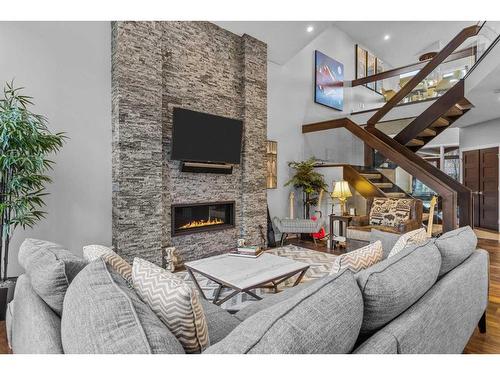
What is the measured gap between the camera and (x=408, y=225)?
383 centimetres

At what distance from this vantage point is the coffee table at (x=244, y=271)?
2.12 meters

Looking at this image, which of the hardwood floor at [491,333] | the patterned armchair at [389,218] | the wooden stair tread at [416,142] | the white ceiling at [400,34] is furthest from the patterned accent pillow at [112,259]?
the white ceiling at [400,34]

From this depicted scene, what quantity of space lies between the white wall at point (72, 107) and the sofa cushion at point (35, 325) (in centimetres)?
205

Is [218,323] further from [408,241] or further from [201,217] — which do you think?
[201,217]

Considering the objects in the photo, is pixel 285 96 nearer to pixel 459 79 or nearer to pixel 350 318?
pixel 459 79

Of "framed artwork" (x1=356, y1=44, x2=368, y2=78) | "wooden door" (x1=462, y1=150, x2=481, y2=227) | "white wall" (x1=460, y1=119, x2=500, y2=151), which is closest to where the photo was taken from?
"white wall" (x1=460, y1=119, x2=500, y2=151)

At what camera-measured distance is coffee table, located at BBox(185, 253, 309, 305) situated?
2123mm

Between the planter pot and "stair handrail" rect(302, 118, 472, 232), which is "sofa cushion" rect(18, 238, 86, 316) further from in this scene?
"stair handrail" rect(302, 118, 472, 232)

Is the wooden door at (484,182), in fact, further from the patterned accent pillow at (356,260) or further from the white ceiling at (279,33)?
the patterned accent pillow at (356,260)

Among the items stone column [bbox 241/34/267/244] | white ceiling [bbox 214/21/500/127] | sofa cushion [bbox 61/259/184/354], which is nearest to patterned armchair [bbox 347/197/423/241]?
stone column [bbox 241/34/267/244]

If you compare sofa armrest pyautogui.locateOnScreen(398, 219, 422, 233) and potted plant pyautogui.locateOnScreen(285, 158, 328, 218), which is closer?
sofa armrest pyautogui.locateOnScreen(398, 219, 422, 233)

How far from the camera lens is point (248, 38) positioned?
15.5 ft

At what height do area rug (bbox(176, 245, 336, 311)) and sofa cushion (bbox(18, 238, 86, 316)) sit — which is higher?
sofa cushion (bbox(18, 238, 86, 316))
